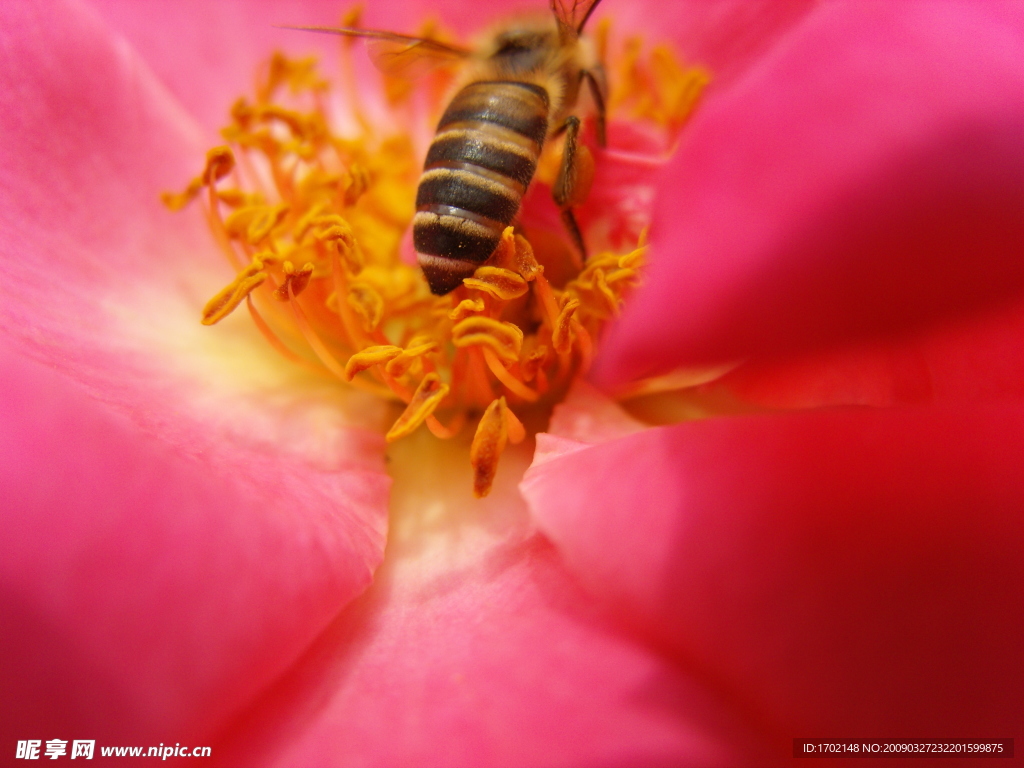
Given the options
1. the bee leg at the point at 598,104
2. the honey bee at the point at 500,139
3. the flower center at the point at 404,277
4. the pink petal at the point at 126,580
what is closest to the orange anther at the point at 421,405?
the flower center at the point at 404,277

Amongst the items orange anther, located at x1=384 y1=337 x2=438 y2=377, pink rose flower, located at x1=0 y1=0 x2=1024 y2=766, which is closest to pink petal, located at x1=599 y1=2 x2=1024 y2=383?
pink rose flower, located at x1=0 y1=0 x2=1024 y2=766

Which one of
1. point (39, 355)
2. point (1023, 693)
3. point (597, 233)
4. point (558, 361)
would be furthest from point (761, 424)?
point (39, 355)

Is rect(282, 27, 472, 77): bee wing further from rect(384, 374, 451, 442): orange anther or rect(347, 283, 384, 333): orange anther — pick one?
rect(384, 374, 451, 442): orange anther

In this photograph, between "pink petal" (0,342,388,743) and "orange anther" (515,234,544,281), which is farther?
"orange anther" (515,234,544,281)

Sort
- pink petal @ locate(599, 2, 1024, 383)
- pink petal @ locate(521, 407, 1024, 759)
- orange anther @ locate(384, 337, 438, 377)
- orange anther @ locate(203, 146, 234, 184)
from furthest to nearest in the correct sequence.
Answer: orange anther @ locate(203, 146, 234, 184) < orange anther @ locate(384, 337, 438, 377) < pink petal @ locate(521, 407, 1024, 759) < pink petal @ locate(599, 2, 1024, 383)

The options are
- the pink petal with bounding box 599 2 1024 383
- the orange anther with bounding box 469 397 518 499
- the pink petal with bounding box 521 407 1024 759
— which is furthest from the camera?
the orange anther with bounding box 469 397 518 499

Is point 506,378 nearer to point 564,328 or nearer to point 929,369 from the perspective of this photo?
point 564,328

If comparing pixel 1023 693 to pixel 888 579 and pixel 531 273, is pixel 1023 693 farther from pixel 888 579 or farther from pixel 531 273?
pixel 531 273

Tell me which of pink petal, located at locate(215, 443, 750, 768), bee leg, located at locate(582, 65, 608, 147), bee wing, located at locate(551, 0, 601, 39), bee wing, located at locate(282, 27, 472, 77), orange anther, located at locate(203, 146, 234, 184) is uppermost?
bee wing, located at locate(282, 27, 472, 77)

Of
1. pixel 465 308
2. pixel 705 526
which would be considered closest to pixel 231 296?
pixel 465 308
